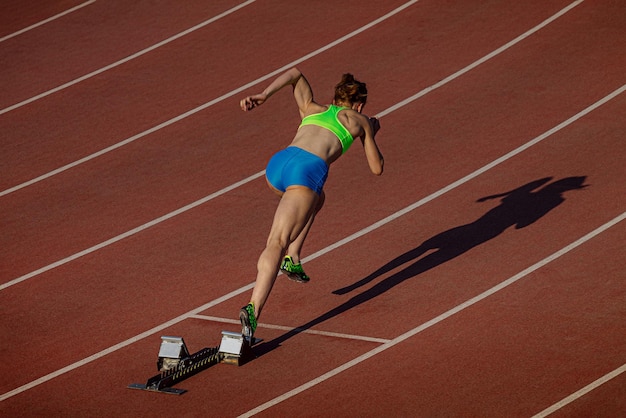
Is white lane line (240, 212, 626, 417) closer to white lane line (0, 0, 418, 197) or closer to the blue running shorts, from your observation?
the blue running shorts

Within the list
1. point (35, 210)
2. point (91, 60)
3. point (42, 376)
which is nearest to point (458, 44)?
point (91, 60)

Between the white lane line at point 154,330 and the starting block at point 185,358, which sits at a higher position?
the white lane line at point 154,330

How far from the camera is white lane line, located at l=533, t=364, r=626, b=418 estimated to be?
6051 millimetres

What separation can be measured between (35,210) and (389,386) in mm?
4778

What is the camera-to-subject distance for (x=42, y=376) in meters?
6.90

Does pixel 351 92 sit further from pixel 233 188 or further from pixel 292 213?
pixel 233 188

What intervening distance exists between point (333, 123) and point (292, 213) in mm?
786

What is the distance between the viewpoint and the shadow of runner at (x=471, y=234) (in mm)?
7996

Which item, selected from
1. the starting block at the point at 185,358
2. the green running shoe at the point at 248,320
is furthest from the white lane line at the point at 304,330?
the green running shoe at the point at 248,320

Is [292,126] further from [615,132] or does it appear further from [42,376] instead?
[42,376]

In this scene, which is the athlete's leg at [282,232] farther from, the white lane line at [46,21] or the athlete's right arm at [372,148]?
the white lane line at [46,21]

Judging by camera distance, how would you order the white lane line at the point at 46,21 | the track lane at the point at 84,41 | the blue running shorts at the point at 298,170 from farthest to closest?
1. the white lane line at the point at 46,21
2. the track lane at the point at 84,41
3. the blue running shorts at the point at 298,170

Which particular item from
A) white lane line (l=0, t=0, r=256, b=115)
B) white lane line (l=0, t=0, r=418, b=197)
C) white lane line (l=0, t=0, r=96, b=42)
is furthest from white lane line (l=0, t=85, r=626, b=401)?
white lane line (l=0, t=0, r=96, b=42)

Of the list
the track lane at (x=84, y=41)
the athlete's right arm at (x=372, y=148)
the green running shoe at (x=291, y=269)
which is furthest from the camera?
the track lane at (x=84, y=41)
